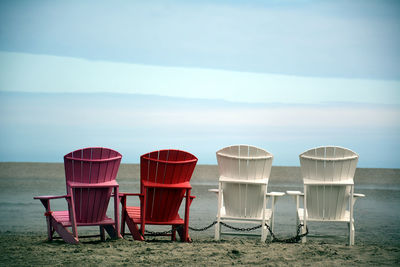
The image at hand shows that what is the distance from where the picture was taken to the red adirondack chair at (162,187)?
637 cm

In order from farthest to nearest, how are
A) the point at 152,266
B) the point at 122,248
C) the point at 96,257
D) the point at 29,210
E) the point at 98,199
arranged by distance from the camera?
1. the point at 29,210
2. the point at 98,199
3. the point at 122,248
4. the point at 96,257
5. the point at 152,266

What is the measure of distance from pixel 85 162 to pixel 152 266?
1.80m

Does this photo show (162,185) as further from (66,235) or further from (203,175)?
(203,175)

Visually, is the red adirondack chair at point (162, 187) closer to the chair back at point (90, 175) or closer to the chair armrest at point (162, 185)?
the chair armrest at point (162, 185)

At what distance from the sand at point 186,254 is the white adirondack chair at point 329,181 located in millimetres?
489

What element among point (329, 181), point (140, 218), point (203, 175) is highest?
point (329, 181)

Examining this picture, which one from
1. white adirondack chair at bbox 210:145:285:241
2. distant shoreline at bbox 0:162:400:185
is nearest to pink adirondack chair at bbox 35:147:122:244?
white adirondack chair at bbox 210:145:285:241

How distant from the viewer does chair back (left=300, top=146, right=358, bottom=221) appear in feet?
21.3

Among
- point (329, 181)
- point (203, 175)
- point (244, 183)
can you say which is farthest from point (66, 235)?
point (203, 175)

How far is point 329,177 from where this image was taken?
257 inches

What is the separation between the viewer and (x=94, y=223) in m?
6.34

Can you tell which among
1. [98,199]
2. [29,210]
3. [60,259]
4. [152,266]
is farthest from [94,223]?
[29,210]

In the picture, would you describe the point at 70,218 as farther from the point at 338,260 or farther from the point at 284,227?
the point at 284,227

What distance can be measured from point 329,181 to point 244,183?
1126mm
